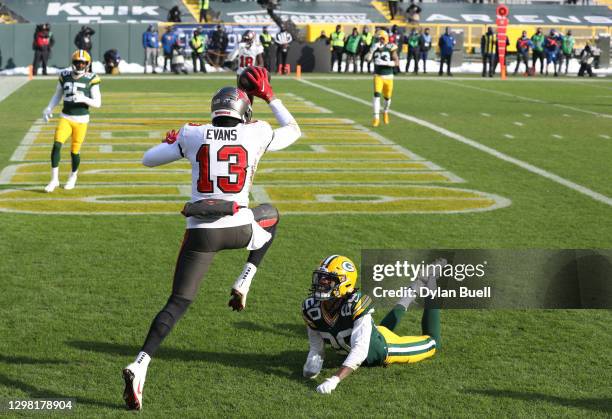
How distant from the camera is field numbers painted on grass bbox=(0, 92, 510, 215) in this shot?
11953mm

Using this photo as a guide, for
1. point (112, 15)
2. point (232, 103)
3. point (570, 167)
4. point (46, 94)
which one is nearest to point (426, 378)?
point (232, 103)

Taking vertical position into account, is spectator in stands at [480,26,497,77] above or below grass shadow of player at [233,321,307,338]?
above

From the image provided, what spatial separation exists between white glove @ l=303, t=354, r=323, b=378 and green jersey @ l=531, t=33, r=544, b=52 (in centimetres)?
3702

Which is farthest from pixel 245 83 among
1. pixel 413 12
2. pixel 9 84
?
pixel 413 12

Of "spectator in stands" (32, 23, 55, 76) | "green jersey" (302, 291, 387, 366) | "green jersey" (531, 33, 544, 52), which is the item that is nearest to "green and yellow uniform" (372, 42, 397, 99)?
"green jersey" (302, 291, 387, 366)

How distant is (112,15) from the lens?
48.9 metres

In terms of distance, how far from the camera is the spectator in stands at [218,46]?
4062 centimetres

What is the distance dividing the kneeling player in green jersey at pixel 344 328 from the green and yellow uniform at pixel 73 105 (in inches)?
269

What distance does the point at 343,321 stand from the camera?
611cm

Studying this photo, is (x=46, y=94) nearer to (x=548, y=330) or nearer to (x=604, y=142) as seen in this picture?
(x=604, y=142)

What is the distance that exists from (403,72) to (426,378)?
3765cm

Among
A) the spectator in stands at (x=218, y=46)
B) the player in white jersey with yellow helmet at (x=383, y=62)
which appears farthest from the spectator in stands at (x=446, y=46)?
the player in white jersey with yellow helmet at (x=383, y=62)

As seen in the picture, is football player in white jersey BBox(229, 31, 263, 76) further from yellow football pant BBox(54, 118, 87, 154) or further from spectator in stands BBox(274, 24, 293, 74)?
spectator in stands BBox(274, 24, 293, 74)

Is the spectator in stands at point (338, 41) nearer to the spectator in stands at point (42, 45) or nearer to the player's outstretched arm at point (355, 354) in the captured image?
the spectator in stands at point (42, 45)
